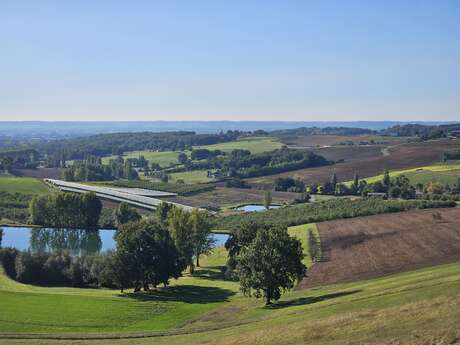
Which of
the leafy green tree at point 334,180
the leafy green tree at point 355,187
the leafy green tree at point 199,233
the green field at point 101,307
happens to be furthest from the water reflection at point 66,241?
the leafy green tree at point 334,180

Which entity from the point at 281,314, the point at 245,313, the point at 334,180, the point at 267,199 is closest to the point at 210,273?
the point at 245,313

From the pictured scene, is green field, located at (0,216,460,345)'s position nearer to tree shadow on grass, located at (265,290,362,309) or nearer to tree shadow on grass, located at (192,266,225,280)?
tree shadow on grass, located at (265,290,362,309)

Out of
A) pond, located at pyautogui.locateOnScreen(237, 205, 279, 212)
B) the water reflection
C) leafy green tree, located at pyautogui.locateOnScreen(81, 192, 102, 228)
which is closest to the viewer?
the water reflection

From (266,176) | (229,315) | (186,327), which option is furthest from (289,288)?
(266,176)

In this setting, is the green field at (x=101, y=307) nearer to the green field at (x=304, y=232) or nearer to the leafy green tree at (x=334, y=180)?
the green field at (x=304, y=232)

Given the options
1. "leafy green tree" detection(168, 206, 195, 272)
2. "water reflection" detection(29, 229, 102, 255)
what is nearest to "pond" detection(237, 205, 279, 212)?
"water reflection" detection(29, 229, 102, 255)

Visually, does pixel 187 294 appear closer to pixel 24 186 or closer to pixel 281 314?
pixel 281 314
